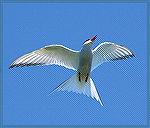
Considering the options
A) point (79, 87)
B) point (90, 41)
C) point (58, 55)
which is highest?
point (90, 41)

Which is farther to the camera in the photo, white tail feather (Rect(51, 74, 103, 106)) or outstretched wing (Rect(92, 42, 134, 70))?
outstretched wing (Rect(92, 42, 134, 70))

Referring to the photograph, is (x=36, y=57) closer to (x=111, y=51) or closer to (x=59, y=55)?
(x=59, y=55)

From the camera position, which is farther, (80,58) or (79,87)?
(79,87)

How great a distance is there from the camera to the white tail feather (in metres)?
10.3

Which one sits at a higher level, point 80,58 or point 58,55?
point 58,55

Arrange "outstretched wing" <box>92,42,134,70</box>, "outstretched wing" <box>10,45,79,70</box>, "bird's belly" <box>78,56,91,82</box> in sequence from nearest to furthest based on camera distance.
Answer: "bird's belly" <box>78,56,91,82</box>, "outstretched wing" <box>10,45,79,70</box>, "outstretched wing" <box>92,42,134,70</box>

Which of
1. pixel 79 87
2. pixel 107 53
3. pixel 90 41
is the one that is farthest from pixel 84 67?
pixel 107 53

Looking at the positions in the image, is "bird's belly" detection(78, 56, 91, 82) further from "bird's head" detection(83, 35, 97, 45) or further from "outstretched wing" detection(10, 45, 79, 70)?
"bird's head" detection(83, 35, 97, 45)

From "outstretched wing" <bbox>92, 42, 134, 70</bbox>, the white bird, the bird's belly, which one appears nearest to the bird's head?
the white bird

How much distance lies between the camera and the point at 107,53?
10.8 metres

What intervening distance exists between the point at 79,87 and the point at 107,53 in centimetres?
81

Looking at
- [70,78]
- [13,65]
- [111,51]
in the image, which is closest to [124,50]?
[111,51]

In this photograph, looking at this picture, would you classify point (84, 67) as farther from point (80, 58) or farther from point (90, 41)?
point (90, 41)

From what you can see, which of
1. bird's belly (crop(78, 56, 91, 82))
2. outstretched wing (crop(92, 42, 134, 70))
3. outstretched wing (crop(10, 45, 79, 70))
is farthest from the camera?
outstretched wing (crop(92, 42, 134, 70))
